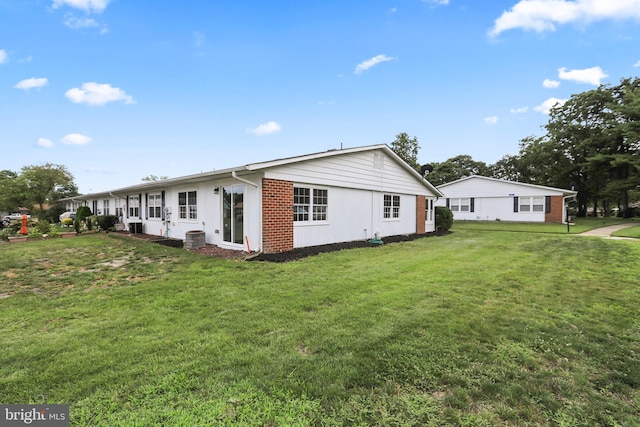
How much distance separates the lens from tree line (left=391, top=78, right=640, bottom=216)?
26203 millimetres

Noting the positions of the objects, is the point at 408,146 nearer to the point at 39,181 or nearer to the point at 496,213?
the point at 496,213

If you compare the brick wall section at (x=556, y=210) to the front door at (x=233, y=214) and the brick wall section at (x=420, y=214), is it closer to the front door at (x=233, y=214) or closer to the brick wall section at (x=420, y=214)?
the brick wall section at (x=420, y=214)

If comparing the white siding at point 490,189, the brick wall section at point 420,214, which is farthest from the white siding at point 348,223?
the white siding at point 490,189

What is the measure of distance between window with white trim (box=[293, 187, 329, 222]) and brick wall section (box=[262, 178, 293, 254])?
1.34 ft

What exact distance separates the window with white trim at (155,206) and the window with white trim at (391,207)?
10.7 meters

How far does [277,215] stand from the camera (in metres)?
8.80

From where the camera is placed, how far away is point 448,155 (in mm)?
45969

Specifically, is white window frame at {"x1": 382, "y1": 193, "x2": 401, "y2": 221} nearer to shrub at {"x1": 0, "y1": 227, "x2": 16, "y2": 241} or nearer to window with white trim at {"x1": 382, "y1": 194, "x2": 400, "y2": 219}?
window with white trim at {"x1": 382, "y1": 194, "x2": 400, "y2": 219}

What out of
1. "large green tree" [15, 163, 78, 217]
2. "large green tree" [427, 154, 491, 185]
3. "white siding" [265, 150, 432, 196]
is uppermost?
"large green tree" [427, 154, 491, 185]

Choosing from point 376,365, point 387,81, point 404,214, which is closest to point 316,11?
point 387,81

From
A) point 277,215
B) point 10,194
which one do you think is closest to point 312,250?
point 277,215

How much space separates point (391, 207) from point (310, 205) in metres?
5.26

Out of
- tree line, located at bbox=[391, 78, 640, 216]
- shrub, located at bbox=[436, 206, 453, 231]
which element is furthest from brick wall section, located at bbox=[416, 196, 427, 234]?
tree line, located at bbox=[391, 78, 640, 216]

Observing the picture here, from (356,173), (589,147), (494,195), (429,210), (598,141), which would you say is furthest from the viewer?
(589,147)
